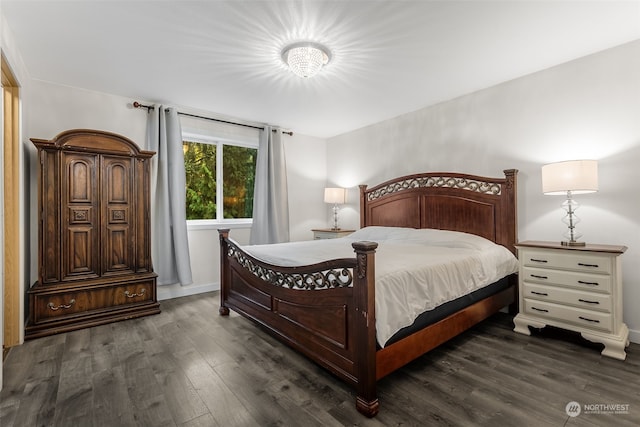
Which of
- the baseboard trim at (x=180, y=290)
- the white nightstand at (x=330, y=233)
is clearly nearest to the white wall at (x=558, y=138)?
the white nightstand at (x=330, y=233)

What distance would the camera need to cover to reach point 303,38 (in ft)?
7.75

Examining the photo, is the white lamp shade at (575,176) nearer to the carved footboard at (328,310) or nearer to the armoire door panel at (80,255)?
the carved footboard at (328,310)

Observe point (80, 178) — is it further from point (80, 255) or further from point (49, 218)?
point (80, 255)

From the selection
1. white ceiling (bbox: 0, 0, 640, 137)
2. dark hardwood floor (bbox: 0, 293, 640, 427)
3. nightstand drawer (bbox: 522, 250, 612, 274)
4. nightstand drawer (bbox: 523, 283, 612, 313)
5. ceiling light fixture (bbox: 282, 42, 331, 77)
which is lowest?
dark hardwood floor (bbox: 0, 293, 640, 427)

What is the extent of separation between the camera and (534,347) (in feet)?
7.84

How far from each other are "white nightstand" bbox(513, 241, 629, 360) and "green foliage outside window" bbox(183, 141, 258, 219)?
3.59 metres

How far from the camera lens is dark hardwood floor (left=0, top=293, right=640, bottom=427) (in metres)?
1.60

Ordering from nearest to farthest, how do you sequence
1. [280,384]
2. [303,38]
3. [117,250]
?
[280,384] → [303,38] → [117,250]

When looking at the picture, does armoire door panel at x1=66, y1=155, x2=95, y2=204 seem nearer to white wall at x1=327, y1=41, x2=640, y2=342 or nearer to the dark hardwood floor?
the dark hardwood floor

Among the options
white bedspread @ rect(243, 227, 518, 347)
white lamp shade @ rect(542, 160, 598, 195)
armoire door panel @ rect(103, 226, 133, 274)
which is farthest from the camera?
armoire door panel @ rect(103, 226, 133, 274)

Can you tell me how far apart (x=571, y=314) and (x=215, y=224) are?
13.1ft

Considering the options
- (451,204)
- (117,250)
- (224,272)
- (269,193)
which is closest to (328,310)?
(224,272)

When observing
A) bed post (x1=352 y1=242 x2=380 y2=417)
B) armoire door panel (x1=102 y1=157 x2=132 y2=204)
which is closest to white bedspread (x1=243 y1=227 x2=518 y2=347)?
bed post (x1=352 y1=242 x2=380 y2=417)

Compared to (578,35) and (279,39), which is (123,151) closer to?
(279,39)
